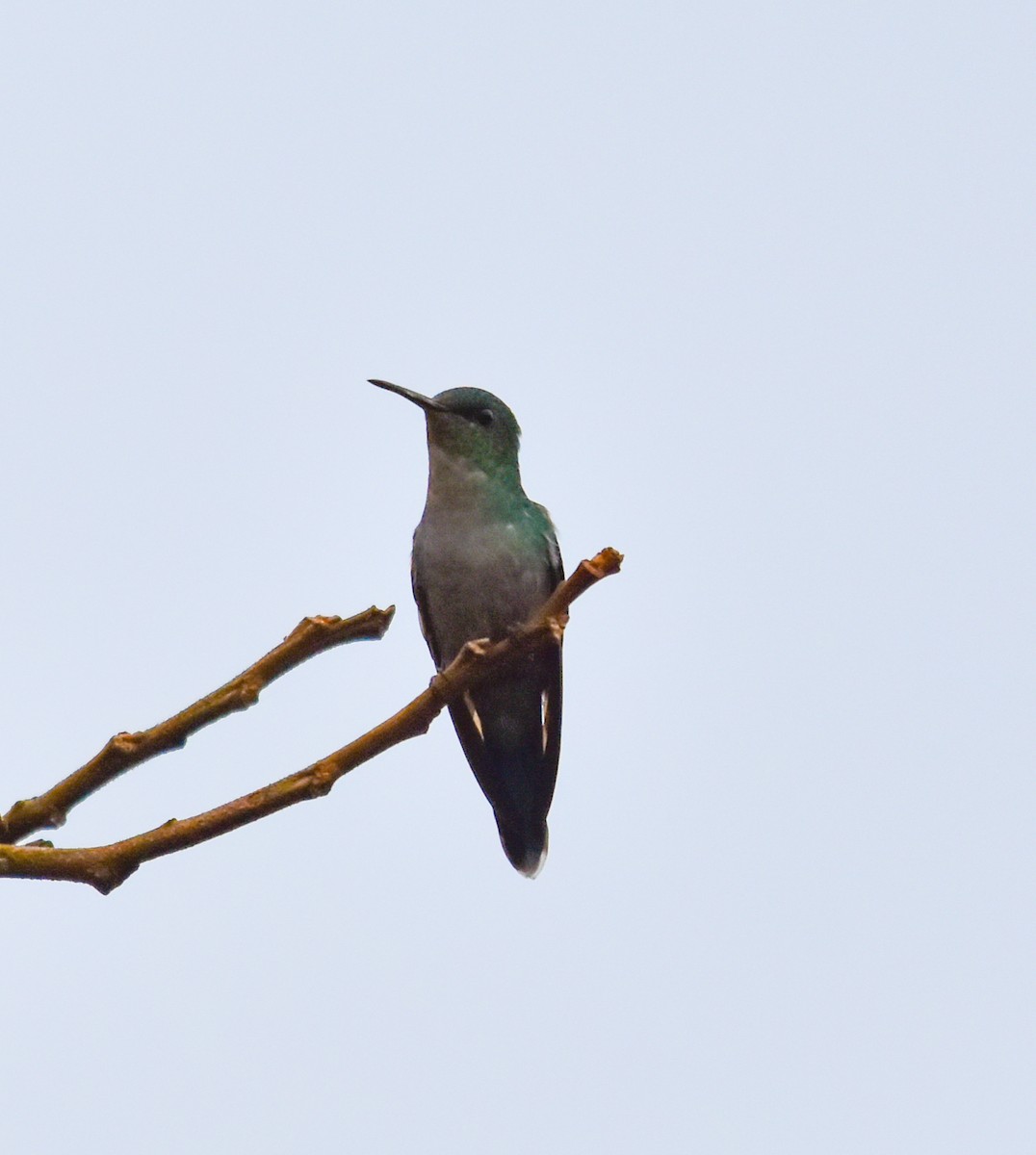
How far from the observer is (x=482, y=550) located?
7.52 metres

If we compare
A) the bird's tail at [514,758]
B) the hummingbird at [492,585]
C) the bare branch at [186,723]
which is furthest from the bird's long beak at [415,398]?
the bare branch at [186,723]

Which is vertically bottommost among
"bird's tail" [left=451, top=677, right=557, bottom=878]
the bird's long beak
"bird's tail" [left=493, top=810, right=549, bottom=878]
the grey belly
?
"bird's tail" [left=493, top=810, right=549, bottom=878]

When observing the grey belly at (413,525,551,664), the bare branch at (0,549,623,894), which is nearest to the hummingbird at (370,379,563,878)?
the grey belly at (413,525,551,664)

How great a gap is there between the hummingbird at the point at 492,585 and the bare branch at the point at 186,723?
461cm

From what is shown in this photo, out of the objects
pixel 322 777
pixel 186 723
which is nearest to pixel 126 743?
pixel 186 723

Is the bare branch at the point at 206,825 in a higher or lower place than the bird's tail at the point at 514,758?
lower

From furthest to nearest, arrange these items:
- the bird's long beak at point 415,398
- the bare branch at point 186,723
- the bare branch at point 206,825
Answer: the bird's long beak at point 415,398
the bare branch at point 186,723
the bare branch at point 206,825

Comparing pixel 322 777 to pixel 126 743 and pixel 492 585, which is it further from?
pixel 492 585

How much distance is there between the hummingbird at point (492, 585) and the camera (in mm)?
7500

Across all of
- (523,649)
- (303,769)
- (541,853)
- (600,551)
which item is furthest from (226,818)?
(541,853)

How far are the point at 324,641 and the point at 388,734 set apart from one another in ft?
0.65

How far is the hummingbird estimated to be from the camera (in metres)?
7.50

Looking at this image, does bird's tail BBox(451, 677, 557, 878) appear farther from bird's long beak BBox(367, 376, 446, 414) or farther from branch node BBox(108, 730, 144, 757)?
branch node BBox(108, 730, 144, 757)

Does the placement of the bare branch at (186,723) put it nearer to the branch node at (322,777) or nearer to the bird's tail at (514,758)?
the branch node at (322,777)
